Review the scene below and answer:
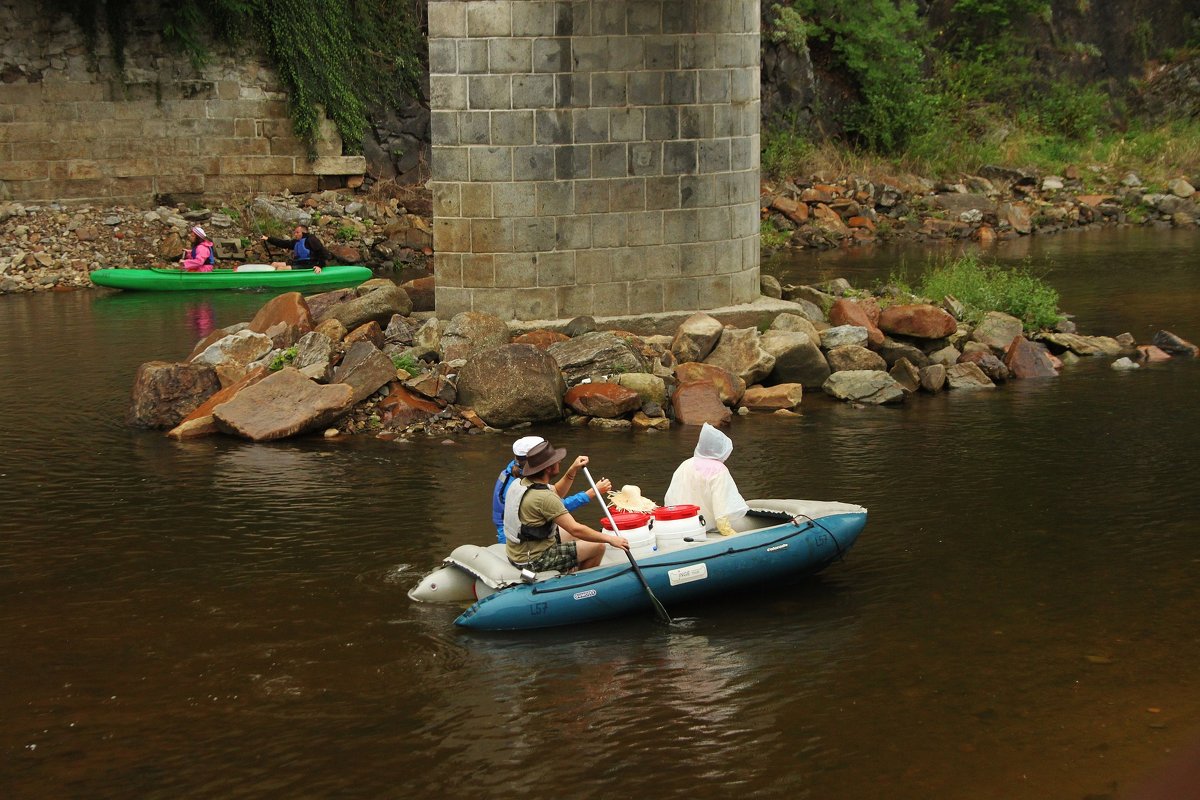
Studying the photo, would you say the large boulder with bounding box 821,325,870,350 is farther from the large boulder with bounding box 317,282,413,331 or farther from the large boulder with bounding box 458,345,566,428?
the large boulder with bounding box 317,282,413,331

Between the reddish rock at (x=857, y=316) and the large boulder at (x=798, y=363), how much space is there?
2.86ft

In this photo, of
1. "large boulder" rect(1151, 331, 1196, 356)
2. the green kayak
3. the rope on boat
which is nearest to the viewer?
the rope on boat

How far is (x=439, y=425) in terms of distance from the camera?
13.7 metres

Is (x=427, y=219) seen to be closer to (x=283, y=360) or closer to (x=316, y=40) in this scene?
(x=316, y=40)

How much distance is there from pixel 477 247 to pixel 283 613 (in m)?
6.80

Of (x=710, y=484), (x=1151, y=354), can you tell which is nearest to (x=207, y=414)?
(x=710, y=484)

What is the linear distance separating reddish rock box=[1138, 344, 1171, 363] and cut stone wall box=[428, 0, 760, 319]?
15.2ft

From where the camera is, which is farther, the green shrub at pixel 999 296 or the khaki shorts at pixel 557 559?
the green shrub at pixel 999 296

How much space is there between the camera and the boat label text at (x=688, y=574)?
882cm

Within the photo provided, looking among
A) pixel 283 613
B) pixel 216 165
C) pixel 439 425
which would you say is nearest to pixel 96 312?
pixel 216 165

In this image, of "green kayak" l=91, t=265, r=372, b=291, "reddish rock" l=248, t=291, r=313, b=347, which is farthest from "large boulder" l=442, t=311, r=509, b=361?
"green kayak" l=91, t=265, r=372, b=291

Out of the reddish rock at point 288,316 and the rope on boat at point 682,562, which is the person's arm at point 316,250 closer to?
the reddish rock at point 288,316

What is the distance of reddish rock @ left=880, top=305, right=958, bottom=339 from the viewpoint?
15.6 metres

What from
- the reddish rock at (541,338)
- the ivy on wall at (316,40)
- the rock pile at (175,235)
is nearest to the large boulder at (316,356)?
the reddish rock at (541,338)
